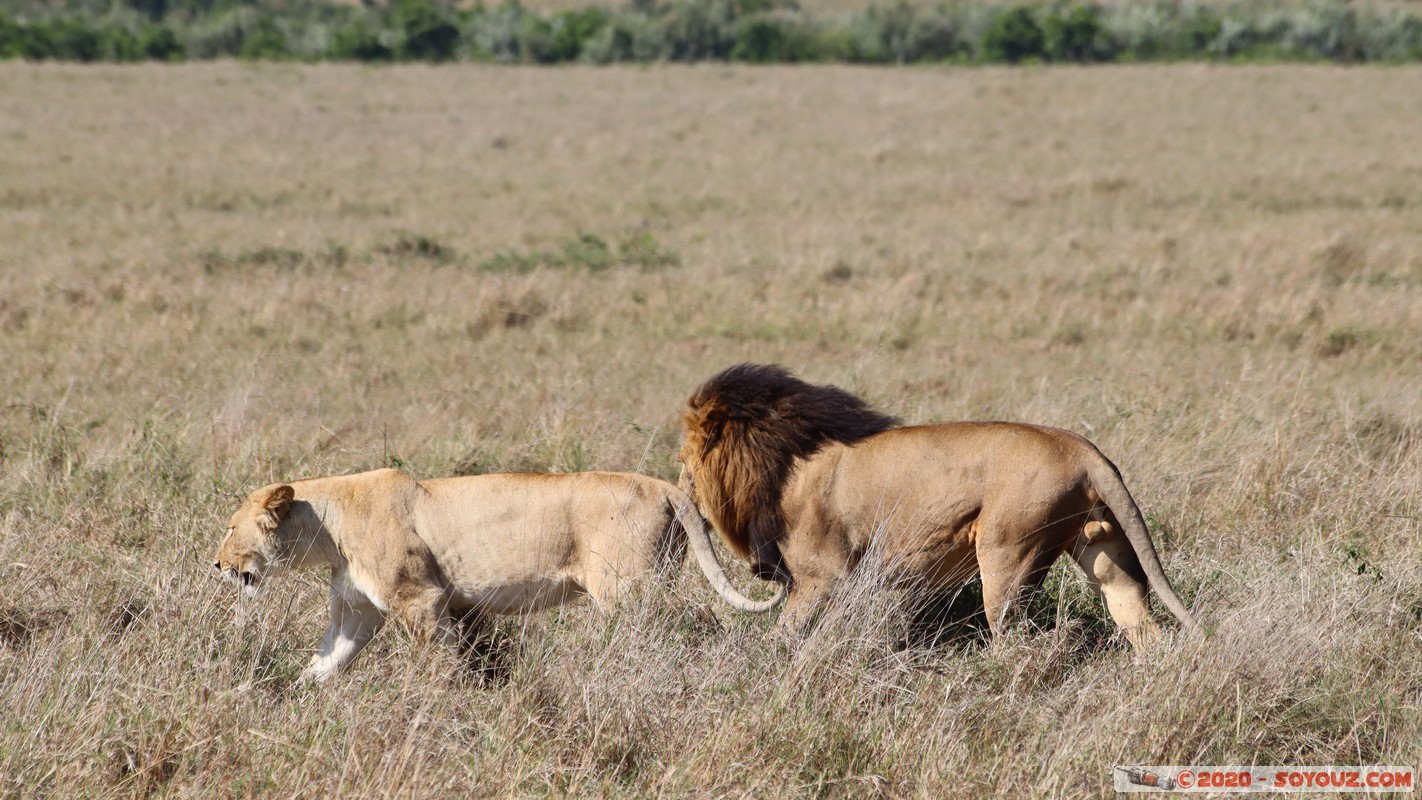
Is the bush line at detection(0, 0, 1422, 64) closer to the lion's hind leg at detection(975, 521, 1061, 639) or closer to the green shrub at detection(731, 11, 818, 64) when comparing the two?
the green shrub at detection(731, 11, 818, 64)

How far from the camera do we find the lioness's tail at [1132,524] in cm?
462

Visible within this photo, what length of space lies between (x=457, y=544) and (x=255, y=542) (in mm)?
738

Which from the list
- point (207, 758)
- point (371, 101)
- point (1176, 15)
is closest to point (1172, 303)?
point (207, 758)

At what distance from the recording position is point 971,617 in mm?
5301

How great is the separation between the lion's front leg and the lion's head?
1254 mm

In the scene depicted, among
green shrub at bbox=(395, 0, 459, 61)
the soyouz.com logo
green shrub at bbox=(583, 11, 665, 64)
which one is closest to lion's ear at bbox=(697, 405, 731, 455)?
the soyouz.com logo

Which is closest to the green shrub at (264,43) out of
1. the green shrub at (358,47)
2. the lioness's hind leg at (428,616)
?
the green shrub at (358,47)

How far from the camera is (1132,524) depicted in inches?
181

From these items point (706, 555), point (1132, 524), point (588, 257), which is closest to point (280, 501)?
point (706, 555)

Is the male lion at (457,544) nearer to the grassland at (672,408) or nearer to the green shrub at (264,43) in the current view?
the grassland at (672,408)

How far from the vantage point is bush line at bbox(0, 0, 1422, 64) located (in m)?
53.2

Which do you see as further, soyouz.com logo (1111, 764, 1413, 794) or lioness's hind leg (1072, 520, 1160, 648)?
lioness's hind leg (1072, 520, 1160, 648)

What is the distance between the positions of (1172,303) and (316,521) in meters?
9.41

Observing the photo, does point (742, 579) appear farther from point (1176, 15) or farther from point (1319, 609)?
point (1176, 15)
